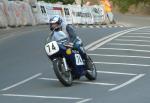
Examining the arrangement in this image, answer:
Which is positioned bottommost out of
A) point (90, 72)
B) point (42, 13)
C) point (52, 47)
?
point (42, 13)

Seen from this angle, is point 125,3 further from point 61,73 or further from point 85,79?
point 61,73

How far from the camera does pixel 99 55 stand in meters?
20.3

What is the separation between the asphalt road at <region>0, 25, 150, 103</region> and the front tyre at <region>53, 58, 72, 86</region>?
6.4 inches

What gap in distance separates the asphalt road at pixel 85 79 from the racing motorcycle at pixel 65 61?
23 cm

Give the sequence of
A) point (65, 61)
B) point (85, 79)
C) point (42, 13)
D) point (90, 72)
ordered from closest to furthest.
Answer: point (65, 61) → point (90, 72) → point (85, 79) → point (42, 13)

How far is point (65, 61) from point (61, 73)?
324 mm

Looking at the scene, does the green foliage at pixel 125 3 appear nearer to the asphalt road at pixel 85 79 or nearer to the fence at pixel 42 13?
the fence at pixel 42 13

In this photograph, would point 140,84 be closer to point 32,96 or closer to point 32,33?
point 32,96

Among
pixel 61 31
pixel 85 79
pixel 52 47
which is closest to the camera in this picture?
pixel 52 47

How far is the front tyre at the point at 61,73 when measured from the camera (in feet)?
47.1

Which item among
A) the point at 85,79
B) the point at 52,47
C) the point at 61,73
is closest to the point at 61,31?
the point at 52,47

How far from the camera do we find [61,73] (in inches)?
571

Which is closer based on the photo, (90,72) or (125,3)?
(90,72)

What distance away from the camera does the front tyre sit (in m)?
14.4
